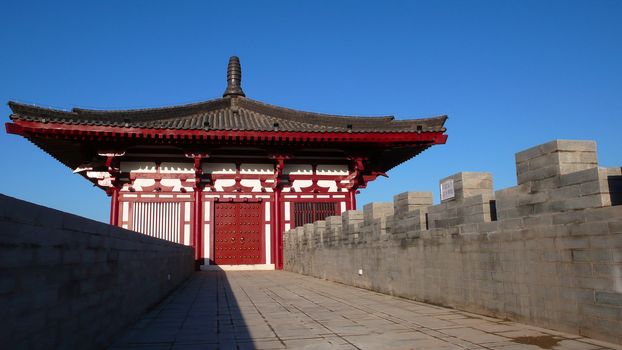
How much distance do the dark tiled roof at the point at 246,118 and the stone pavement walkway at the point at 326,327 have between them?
29.5ft

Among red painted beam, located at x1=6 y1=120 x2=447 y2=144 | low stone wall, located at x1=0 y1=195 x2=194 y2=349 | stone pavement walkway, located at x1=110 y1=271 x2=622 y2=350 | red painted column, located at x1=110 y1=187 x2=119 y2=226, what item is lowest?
stone pavement walkway, located at x1=110 y1=271 x2=622 y2=350

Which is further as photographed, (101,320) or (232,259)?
(232,259)

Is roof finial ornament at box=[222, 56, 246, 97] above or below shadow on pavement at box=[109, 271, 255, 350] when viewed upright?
above

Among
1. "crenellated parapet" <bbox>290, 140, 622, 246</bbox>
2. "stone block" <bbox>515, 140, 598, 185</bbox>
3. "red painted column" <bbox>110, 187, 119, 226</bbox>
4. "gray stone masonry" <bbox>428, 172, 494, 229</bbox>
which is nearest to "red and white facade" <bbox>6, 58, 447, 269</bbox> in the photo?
"red painted column" <bbox>110, 187, 119, 226</bbox>

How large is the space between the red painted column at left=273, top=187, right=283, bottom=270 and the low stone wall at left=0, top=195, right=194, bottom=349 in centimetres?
1136

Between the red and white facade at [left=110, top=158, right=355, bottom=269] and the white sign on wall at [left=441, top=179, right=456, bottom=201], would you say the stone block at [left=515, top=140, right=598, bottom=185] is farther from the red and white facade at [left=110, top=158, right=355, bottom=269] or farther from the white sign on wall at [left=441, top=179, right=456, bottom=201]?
the red and white facade at [left=110, top=158, right=355, bottom=269]

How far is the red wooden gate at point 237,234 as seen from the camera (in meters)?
16.8

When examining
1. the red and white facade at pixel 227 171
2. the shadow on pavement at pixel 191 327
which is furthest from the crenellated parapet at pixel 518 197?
the red and white facade at pixel 227 171

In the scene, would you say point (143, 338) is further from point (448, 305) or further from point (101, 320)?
point (448, 305)

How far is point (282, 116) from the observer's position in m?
19.4

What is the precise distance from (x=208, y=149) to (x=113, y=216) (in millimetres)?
4055

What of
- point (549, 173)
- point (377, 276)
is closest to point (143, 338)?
point (549, 173)

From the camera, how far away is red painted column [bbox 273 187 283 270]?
17.0 meters

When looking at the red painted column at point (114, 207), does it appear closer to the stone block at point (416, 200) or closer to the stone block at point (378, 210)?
the stone block at point (378, 210)
